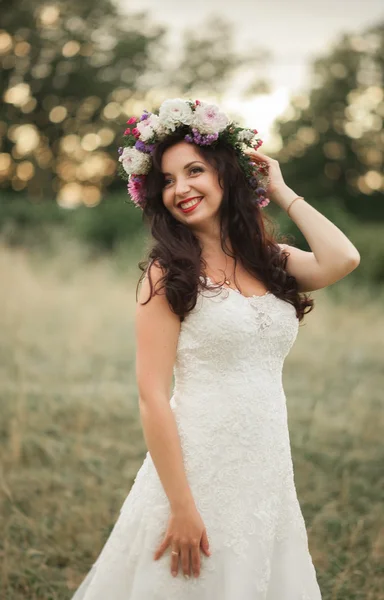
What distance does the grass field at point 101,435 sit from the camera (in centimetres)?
367

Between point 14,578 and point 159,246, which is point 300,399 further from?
point 159,246

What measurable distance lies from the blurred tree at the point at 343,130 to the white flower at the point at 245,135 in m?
28.1

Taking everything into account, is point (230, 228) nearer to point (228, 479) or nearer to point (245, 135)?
point (245, 135)

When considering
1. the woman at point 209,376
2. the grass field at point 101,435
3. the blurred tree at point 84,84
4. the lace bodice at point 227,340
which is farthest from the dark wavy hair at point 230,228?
the blurred tree at point 84,84

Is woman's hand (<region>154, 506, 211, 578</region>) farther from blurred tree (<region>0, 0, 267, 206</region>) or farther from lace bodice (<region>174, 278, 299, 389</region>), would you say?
blurred tree (<region>0, 0, 267, 206</region>)

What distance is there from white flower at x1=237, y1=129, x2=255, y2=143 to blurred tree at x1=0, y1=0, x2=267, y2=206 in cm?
2796

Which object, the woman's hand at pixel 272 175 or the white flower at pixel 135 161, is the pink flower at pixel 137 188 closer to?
the white flower at pixel 135 161

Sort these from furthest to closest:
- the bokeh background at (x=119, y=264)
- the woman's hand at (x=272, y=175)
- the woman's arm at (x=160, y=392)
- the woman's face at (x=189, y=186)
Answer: the bokeh background at (x=119, y=264) → the woman's hand at (x=272, y=175) → the woman's face at (x=189, y=186) → the woman's arm at (x=160, y=392)

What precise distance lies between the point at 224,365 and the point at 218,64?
30.8 meters

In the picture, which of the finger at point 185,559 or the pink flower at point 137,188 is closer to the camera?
the finger at point 185,559

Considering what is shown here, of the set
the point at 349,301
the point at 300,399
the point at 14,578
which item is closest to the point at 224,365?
the point at 14,578

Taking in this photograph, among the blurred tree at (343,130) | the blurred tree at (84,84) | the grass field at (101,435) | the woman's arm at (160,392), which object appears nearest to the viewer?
the woman's arm at (160,392)

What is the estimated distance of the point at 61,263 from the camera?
39.9ft

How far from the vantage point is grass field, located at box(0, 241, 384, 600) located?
3.67 meters
